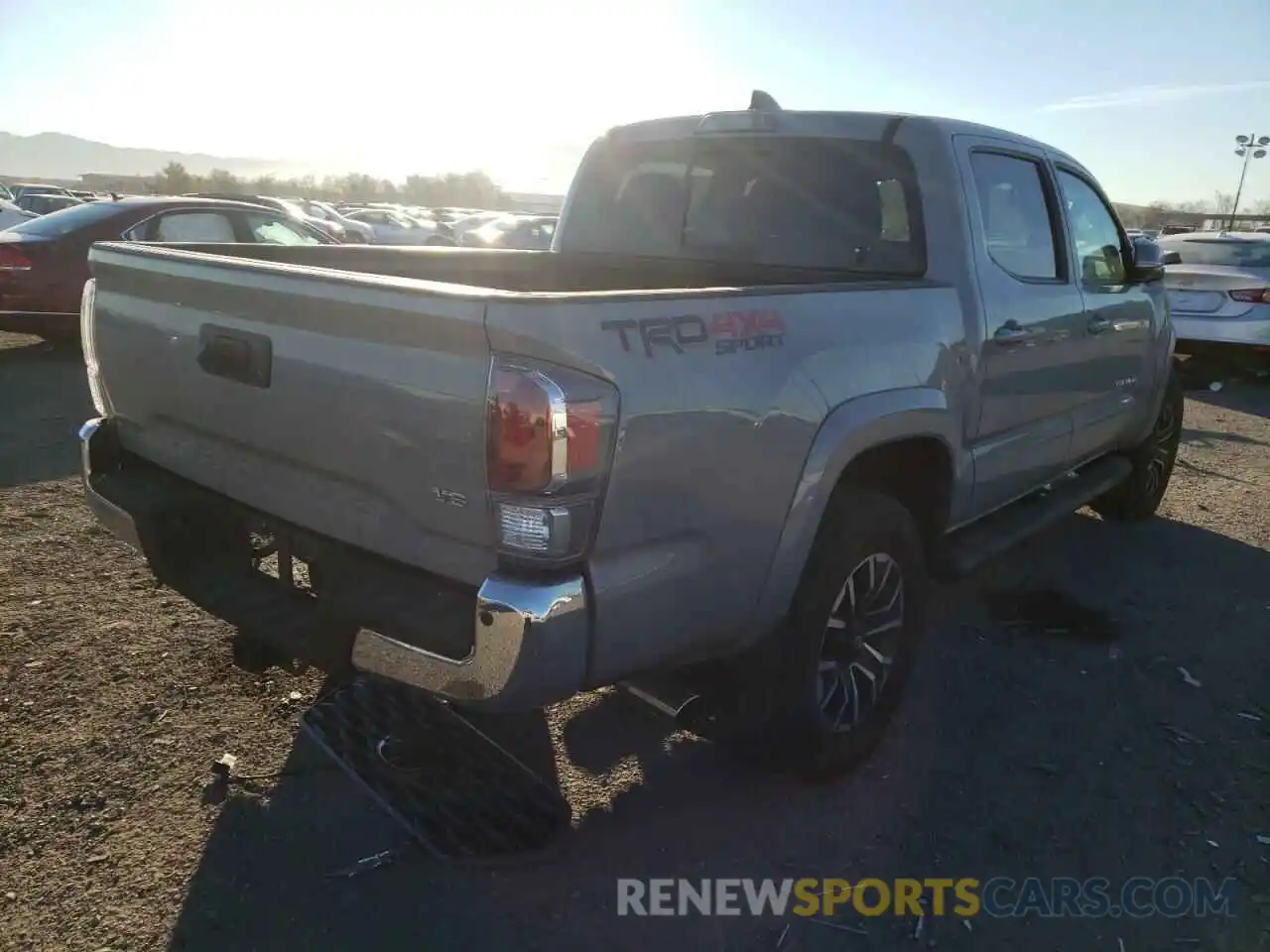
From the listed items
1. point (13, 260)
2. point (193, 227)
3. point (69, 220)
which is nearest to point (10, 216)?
point (69, 220)

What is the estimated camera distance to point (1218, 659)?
13.3ft

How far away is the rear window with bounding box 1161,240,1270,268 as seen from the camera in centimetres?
1119

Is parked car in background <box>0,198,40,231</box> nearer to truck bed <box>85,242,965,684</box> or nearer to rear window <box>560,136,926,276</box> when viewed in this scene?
rear window <box>560,136,926,276</box>

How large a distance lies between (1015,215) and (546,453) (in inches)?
113

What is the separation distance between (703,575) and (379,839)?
1.24m

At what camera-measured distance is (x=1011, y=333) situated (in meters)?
3.55

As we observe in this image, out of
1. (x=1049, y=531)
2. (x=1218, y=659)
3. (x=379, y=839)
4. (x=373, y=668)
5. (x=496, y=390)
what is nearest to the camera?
(x=496, y=390)

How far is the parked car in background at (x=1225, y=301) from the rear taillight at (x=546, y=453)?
10137 millimetres

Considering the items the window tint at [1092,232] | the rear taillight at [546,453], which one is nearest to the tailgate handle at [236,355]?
the rear taillight at [546,453]

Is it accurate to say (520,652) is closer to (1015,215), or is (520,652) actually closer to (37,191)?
(1015,215)

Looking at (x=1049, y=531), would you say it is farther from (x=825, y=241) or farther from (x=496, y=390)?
(x=496, y=390)

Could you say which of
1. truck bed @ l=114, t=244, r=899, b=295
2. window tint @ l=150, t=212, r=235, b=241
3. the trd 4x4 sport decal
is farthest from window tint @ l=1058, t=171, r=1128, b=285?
window tint @ l=150, t=212, r=235, b=241

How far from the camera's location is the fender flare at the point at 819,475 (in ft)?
8.08

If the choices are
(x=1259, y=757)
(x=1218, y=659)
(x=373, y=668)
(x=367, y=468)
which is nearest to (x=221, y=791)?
(x=373, y=668)
